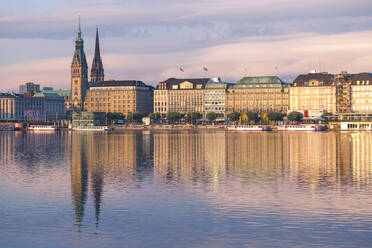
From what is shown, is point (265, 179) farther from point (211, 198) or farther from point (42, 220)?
point (42, 220)

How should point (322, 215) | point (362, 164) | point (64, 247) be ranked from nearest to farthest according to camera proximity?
point (64, 247) < point (322, 215) < point (362, 164)

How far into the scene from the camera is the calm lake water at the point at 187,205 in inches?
1010

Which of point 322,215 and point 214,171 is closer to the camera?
point 322,215

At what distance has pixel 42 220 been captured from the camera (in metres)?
29.3

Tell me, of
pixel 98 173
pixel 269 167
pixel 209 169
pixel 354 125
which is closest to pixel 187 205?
pixel 98 173

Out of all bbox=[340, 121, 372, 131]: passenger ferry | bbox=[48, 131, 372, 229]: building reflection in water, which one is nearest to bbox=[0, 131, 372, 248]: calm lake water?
bbox=[48, 131, 372, 229]: building reflection in water

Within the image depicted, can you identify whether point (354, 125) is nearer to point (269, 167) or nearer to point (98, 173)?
point (269, 167)

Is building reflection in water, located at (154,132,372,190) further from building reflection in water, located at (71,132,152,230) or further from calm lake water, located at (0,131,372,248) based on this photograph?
building reflection in water, located at (71,132,152,230)

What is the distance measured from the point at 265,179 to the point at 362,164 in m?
15.9

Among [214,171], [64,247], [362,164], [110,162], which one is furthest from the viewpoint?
[110,162]

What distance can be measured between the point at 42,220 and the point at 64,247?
5.42m

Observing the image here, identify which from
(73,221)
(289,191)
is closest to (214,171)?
(289,191)

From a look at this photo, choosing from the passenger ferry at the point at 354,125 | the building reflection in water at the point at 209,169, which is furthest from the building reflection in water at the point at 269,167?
the passenger ferry at the point at 354,125

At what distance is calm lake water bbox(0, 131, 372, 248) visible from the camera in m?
25.7
